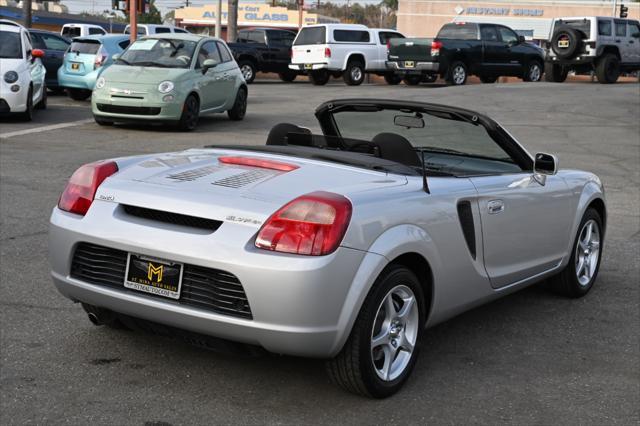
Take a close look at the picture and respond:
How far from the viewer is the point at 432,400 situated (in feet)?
14.1

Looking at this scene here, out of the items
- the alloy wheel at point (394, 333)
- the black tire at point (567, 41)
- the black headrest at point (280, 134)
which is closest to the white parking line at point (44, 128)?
the black headrest at point (280, 134)

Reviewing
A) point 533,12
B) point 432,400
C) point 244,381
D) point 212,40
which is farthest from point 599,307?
point 533,12

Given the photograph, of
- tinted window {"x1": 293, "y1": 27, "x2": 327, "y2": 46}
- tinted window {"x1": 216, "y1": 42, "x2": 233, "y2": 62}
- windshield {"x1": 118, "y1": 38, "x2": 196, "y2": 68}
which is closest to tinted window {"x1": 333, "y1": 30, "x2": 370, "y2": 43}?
tinted window {"x1": 293, "y1": 27, "x2": 327, "y2": 46}

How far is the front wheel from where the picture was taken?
98.4 ft

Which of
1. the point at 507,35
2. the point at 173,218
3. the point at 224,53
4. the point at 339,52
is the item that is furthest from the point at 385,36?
the point at 173,218

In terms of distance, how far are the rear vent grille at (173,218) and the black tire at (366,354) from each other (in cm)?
76

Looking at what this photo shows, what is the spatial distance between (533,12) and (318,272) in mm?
A: 69349

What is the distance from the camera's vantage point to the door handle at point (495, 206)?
501cm

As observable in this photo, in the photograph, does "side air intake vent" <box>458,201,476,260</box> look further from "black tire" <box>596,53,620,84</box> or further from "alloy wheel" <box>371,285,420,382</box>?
"black tire" <box>596,53,620,84</box>

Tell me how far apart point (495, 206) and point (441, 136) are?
0.66 meters

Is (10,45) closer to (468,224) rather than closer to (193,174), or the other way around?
(193,174)

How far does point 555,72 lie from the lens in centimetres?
2995

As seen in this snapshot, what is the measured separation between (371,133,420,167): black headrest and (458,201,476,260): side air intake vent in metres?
0.33

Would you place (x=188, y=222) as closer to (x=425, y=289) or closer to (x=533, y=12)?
(x=425, y=289)
